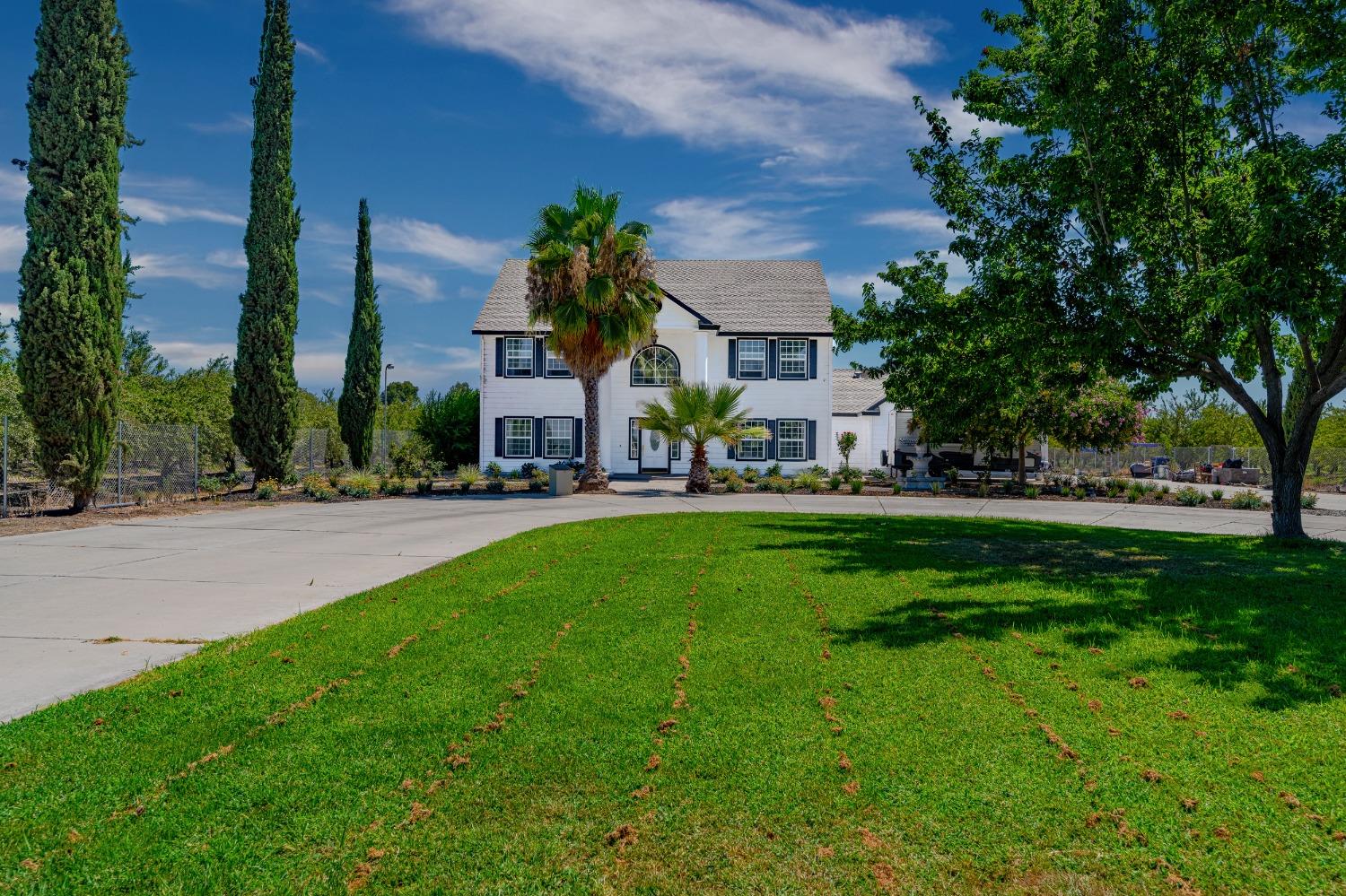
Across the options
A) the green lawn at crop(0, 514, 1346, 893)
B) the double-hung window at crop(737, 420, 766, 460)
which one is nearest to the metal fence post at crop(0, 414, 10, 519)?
the green lawn at crop(0, 514, 1346, 893)

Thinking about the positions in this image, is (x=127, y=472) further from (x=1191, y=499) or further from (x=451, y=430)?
(x=1191, y=499)

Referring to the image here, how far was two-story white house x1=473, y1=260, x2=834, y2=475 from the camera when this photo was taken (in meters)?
32.5

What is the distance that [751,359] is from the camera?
32.9 m

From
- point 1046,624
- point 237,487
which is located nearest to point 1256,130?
point 1046,624

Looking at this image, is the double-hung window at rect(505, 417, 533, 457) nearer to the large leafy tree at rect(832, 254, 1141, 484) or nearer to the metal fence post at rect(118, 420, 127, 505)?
the metal fence post at rect(118, 420, 127, 505)

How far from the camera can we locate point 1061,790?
157 inches

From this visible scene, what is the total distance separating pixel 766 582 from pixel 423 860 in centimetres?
594

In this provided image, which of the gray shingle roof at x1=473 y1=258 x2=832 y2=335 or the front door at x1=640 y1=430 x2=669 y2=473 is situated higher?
the gray shingle roof at x1=473 y1=258 x2=832 y2=335

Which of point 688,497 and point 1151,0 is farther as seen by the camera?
point 688,497

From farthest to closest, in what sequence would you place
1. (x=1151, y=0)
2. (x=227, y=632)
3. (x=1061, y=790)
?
1. (x=1151, y=0)
2. (x=227, y=632)
3. (x=1061, y=790)

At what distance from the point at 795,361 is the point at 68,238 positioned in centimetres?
2391

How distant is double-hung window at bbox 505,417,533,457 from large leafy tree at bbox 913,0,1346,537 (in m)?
21.4

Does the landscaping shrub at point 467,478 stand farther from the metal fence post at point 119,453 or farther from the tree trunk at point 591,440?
the metal fence post at point 119,453

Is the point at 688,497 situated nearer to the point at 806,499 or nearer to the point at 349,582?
the point at 806,499
